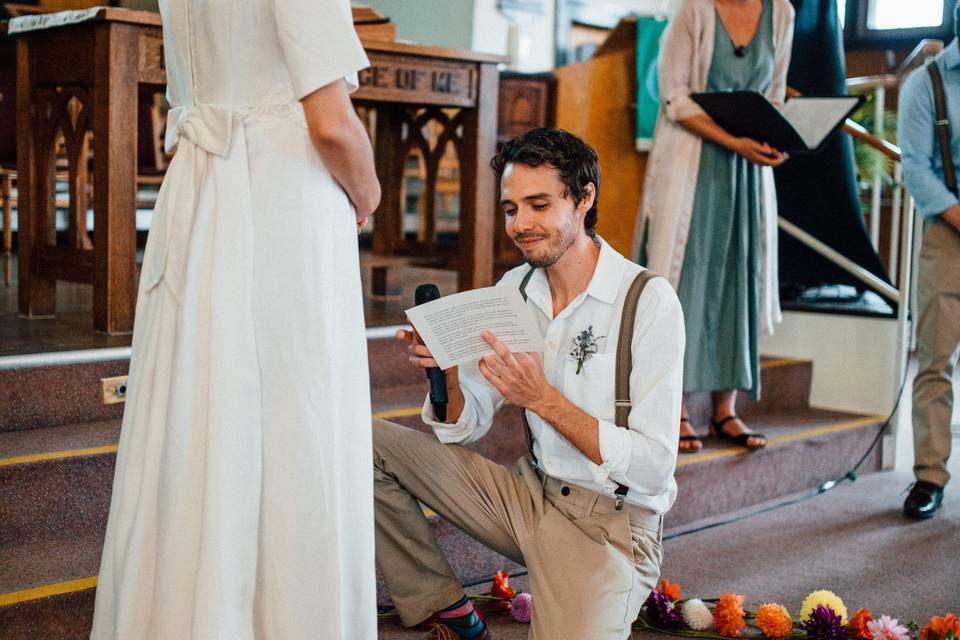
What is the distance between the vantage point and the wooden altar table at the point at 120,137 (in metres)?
3.27

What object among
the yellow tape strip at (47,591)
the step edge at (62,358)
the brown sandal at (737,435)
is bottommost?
the yellow tape strip at (47,591)

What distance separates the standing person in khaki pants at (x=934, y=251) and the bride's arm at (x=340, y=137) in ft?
7.54

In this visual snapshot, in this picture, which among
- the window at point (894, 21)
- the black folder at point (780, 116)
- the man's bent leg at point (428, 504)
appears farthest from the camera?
the window at point (894, 21)

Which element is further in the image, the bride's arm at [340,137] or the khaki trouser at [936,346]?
the khaki trouser at [936,346]

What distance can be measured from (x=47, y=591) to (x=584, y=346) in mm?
1177

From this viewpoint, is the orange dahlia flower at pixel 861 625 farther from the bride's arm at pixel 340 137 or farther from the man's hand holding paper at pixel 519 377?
the bride's arm at pixel 340 137

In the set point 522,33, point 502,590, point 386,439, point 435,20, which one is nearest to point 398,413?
point 502,590

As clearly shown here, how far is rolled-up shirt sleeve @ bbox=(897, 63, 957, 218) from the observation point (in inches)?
140

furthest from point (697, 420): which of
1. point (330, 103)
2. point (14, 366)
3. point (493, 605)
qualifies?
point (330, 103)

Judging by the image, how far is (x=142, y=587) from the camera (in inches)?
71.8

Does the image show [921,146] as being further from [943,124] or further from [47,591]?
[47,591]

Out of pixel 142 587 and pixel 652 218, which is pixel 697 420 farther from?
pixel 142 587

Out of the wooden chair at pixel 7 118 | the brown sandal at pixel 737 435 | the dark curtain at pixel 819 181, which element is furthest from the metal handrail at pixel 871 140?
the wooden chair at pixel 7 118

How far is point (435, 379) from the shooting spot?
221cm
